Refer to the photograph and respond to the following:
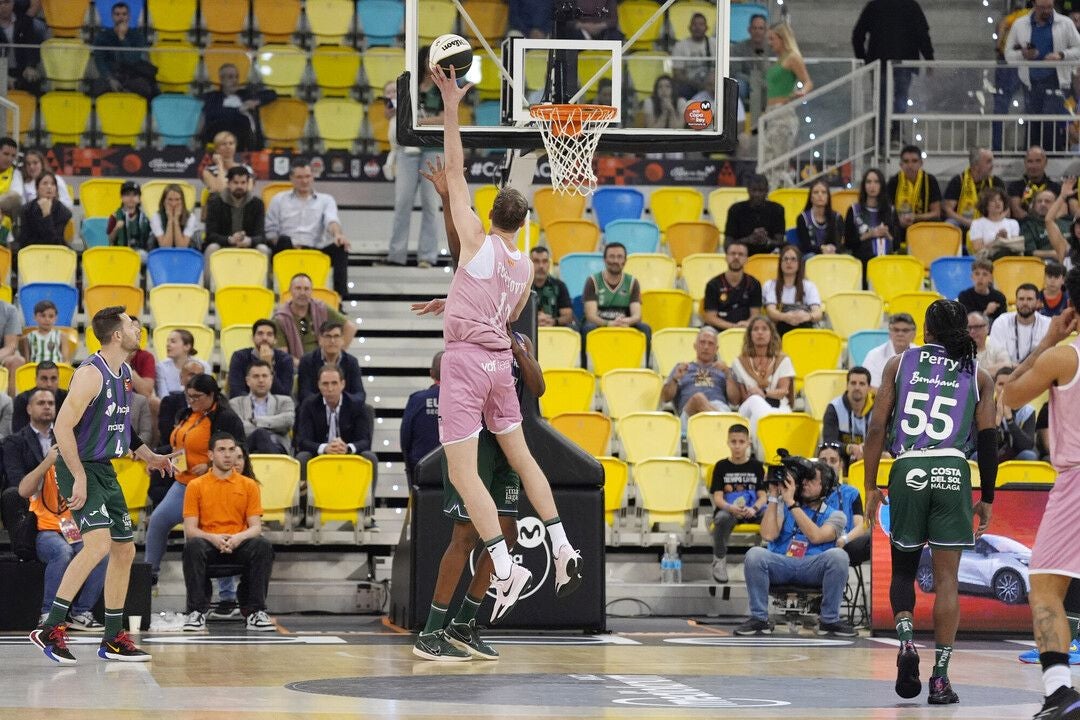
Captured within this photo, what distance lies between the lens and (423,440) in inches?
479

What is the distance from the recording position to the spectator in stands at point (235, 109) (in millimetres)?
17797

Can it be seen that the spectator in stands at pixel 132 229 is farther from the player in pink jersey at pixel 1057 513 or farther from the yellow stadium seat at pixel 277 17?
the player in pink jersey at pixel 1057 513

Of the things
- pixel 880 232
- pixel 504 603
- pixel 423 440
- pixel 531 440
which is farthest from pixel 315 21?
pixel 504 603

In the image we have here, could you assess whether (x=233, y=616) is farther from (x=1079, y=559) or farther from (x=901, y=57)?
(x=901, y=57)

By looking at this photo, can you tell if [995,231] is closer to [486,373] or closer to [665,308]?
[665,308]

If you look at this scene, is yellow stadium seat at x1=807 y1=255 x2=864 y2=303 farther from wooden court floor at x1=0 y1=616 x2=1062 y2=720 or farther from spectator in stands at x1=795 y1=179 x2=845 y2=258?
wooden court floor at x1=0 y1=616 x2=1062 y2=720

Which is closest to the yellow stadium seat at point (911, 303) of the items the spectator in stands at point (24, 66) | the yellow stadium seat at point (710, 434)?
the yellow stadium seat at point (710, 434)

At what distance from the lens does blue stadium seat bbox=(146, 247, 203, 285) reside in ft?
51.0

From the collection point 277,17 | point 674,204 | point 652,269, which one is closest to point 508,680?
point 652,269

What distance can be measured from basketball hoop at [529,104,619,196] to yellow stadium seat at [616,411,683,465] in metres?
3.53

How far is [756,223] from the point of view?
53.7ft

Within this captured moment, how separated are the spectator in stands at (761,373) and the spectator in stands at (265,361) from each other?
3.75m

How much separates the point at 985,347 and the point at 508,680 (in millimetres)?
7799

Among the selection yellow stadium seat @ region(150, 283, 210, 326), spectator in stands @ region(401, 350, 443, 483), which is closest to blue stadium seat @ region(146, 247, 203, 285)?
yellow stadium seat @ region(150, 283, 210, 326)
